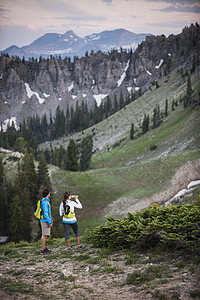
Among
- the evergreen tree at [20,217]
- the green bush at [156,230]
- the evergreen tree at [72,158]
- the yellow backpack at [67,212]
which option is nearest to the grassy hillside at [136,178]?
the evergreen tree at [20,217]

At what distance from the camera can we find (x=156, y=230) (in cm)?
1313

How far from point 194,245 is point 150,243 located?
2847mm

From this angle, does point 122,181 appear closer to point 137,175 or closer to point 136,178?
point 136,178

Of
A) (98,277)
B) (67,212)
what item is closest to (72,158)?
(67,212)

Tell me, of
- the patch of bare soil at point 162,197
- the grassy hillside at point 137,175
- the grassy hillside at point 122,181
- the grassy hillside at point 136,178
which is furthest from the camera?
the grassy hillside at point 122,181

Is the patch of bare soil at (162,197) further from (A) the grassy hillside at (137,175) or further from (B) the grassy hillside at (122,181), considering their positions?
(B) the grassy hillside at (122,181)

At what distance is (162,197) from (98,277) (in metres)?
43.6

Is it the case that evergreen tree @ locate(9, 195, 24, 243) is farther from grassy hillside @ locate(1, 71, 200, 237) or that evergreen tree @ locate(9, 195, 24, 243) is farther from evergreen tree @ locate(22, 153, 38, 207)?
evergreen tree @ locate(22, 153, 38, 207)

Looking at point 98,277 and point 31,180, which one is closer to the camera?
point 98,277

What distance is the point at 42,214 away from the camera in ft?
51.3

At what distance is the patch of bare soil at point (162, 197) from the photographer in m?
52.0

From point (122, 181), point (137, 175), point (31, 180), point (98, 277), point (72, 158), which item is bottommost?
point (31, 180)

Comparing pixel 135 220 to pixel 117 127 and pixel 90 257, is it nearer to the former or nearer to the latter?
pixel 90 257

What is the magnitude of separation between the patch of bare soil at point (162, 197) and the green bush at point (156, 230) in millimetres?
35797
